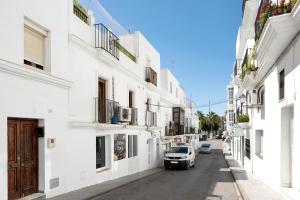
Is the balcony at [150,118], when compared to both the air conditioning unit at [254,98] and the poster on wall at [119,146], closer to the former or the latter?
the poster on wall at [119,146]

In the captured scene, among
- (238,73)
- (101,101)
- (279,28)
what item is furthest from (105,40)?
(238,73)

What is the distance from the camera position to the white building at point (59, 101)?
8281 mm

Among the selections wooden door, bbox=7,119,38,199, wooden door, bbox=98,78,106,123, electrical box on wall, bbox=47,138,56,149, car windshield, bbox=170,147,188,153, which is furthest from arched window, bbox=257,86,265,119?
car windshield, bbox=170,147,188,153

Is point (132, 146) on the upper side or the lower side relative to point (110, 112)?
lower

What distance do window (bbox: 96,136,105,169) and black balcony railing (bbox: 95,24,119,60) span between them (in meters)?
4.25

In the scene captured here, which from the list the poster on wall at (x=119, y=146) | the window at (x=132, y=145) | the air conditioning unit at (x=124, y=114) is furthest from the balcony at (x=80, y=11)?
the window at (x=132, y=145)

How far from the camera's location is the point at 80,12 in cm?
1284

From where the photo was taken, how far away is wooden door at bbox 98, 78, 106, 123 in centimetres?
1395

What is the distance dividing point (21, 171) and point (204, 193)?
701 cm

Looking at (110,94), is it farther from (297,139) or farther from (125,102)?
(297,139)

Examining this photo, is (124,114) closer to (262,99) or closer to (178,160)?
(262,99)

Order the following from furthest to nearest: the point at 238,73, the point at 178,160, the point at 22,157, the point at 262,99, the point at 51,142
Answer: the point at 238,73 → the point at 178,160 → the point at 262,99 → the point at 51,142 → the point at 22,157

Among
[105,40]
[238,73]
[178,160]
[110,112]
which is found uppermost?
[105,40]

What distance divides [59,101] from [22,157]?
2.38 meters
